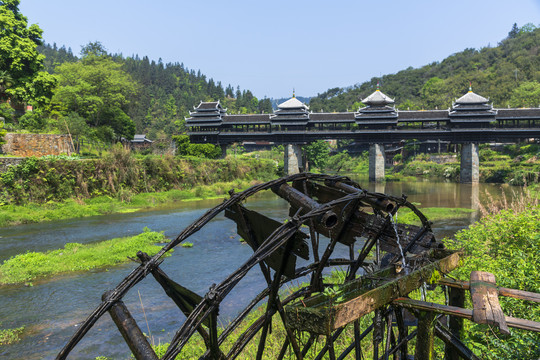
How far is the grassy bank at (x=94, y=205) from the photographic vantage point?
76.2 feet

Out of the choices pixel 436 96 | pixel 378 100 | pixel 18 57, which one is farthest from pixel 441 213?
pixel 436 96

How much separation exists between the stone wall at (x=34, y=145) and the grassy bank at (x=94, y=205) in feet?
19.4

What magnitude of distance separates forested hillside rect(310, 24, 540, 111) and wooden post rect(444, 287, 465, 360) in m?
61.1

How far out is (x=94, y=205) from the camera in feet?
90.2

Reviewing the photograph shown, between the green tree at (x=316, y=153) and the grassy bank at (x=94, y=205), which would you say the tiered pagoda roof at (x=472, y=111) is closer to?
the green tree at (x=316, y=153)

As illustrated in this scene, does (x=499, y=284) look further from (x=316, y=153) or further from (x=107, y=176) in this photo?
(x=316, y=153)

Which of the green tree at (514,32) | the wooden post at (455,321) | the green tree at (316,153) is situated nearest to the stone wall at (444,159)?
the green tree at (316,153)

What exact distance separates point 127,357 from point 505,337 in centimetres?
716

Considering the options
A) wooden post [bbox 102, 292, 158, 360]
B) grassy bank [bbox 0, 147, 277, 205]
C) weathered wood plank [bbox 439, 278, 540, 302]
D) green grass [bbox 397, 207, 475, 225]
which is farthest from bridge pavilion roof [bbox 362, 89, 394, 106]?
wooden post [bbox 102, 292, 158, 360]

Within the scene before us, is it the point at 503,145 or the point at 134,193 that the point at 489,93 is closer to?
the point at 503,145

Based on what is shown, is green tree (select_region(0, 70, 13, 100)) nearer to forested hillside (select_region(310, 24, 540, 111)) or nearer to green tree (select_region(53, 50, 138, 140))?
green tree (select_region(53, 50, 138, 140))

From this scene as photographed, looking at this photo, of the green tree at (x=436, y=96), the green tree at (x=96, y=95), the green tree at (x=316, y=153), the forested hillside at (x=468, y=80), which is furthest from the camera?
the green tree at (x=436, y=96)

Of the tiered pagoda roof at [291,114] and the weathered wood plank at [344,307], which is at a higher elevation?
the tiered pagoda roof at [291,114]

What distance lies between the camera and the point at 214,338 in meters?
3.20
